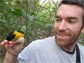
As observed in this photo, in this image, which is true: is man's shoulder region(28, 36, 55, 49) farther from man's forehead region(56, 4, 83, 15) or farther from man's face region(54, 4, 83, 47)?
man's forehead region(56, 4, 83, 15)

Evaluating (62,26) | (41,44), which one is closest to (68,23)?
(62,26)

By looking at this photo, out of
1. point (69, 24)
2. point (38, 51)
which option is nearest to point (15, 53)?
point (38, 51)

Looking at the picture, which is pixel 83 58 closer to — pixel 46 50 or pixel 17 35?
pixel 46 50

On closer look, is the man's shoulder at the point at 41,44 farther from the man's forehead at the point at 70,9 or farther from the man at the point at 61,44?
the man's forehead at the point at 70,9

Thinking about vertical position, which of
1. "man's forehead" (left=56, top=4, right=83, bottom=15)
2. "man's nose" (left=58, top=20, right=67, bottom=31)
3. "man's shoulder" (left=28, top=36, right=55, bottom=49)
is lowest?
"man's shoulder" (left=28, top=36, right=55, bottom=49)

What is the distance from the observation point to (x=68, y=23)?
1.84ft

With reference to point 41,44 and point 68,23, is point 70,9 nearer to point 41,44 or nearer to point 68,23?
point 68,23

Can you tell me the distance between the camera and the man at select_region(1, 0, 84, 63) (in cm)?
55

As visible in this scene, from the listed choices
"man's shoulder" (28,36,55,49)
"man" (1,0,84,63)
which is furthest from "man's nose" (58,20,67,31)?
"man's shoulder" (28,36,55,49)

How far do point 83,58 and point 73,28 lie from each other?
0.92 ft

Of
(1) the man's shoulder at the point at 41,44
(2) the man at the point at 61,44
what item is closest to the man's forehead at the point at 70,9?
(2) the man at the point at 61,44

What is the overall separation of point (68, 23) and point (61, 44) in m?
0.14

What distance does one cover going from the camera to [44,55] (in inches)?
24.3

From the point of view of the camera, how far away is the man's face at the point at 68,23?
1.80ft
